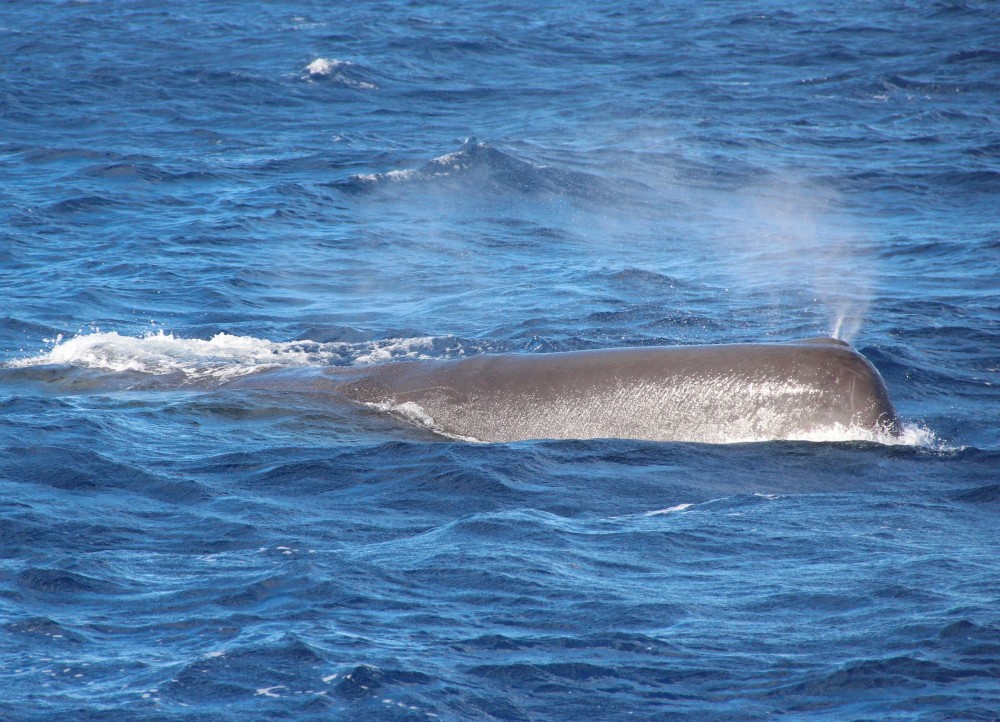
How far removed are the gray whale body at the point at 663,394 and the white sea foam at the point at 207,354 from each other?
2.87 meters

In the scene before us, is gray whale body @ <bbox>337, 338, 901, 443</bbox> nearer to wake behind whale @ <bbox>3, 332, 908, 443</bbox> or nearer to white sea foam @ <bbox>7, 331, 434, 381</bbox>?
wake behind whale @ <bbox>3, 332, 908, 443</bbox>

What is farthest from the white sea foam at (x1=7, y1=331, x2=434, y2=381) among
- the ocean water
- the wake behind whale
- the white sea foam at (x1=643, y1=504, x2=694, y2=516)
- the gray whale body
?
the white sea foam at (x1=643, y1=504, x2=694, y2=516)

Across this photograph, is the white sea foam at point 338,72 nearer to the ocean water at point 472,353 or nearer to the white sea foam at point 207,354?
the ocean water at point 472,353

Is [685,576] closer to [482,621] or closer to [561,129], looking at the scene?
[482,621]

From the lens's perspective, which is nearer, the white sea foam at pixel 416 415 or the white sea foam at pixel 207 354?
the white sea foam at pixel 416 415

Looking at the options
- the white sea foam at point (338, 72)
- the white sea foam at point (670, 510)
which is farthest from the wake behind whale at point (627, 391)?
the white sea foam at point (338, 72)

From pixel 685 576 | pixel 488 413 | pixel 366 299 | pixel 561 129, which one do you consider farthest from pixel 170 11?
pixel 685 576

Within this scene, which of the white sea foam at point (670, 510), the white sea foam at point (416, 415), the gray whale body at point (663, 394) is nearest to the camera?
the white sea foam at point (670, 510)

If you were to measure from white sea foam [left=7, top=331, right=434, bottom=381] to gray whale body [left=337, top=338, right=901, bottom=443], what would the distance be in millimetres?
2874

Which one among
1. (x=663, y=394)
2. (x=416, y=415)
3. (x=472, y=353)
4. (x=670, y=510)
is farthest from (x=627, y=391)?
(x=472, y=353)

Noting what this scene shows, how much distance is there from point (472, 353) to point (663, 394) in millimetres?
4715

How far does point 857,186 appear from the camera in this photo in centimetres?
2608

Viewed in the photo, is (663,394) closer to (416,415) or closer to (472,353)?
(416,415)

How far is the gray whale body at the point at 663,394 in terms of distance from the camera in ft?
35.4
